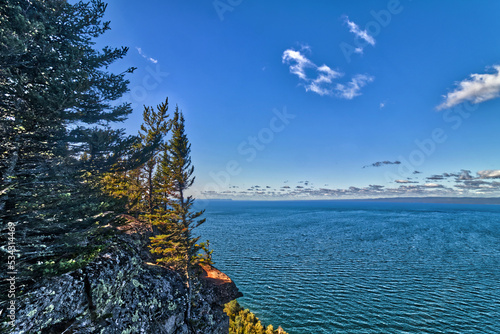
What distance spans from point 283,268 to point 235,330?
22.3 meters

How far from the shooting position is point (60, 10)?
12.1m

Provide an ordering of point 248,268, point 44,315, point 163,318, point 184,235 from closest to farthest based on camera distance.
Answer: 1. point 44,315
2. point 163,318
3. point 184,235
4. point 248,268

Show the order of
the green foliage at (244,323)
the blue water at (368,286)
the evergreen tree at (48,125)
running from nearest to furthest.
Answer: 1. the evergreen tree at (48,125)
2. the green foliage at (244,323)
3. the blue water at (368,286)

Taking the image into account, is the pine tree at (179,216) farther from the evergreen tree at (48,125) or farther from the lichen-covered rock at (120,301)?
the evergreen tree at (48,125)

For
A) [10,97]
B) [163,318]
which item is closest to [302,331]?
[163,318]

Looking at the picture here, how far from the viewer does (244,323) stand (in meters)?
21.8

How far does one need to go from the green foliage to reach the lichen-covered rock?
2.06 meters

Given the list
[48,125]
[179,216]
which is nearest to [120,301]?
[179,216]

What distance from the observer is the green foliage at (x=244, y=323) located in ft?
65.2

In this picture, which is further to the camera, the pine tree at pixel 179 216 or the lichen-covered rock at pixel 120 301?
the pine tree at pixel 179 216

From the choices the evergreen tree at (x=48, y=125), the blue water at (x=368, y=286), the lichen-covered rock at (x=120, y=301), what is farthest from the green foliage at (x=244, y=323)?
the evergreen tree at (x=48, y=125)

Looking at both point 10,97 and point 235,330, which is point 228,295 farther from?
point 10,97

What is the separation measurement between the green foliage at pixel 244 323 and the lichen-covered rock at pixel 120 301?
206 centimetres

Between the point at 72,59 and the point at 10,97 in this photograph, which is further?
the point at 72,59
